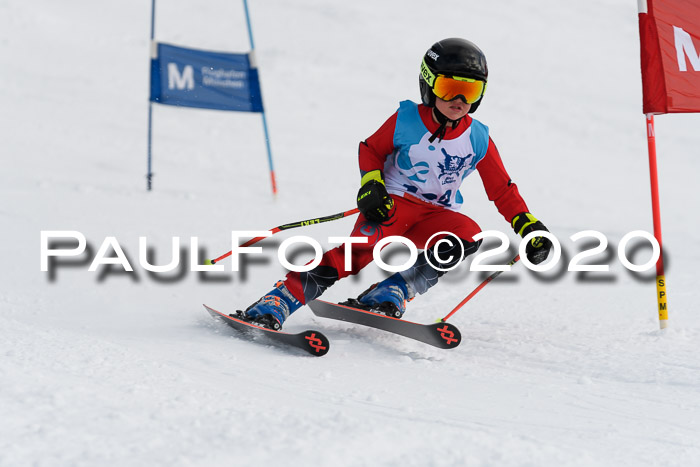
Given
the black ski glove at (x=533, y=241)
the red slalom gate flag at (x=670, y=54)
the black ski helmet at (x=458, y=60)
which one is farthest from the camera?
the red slalom gate flag at (x=670, y=54)

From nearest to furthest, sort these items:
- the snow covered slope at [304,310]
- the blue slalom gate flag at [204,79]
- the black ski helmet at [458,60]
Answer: the snow covered slope at [304,310] → the black ski helmet at [458,60] → the blue slalom gate flag at [204,79]

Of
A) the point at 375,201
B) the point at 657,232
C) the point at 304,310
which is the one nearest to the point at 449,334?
the point at 375,201

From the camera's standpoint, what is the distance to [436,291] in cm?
513

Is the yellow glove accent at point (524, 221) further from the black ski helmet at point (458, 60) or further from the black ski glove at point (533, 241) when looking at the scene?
the black ski helmet at point (458, 60)

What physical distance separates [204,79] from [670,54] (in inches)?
208

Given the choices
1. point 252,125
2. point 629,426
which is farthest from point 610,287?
point 252,125

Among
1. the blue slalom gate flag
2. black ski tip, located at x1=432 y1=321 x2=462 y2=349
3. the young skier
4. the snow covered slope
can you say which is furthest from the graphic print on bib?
the blue slalom gate flag

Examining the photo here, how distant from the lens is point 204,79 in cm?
802

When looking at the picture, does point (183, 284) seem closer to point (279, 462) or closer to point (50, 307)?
point (50, 307)

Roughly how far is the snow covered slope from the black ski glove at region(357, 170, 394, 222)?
0.66m

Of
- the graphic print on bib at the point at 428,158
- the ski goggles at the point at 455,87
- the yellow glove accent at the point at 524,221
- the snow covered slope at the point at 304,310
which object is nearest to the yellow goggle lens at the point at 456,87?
the ski goggles at the point at 455,87

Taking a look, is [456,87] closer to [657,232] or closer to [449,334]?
[449,334]

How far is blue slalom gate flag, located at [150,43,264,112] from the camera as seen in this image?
7.89 metres

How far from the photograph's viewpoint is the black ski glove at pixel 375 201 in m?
3.55
